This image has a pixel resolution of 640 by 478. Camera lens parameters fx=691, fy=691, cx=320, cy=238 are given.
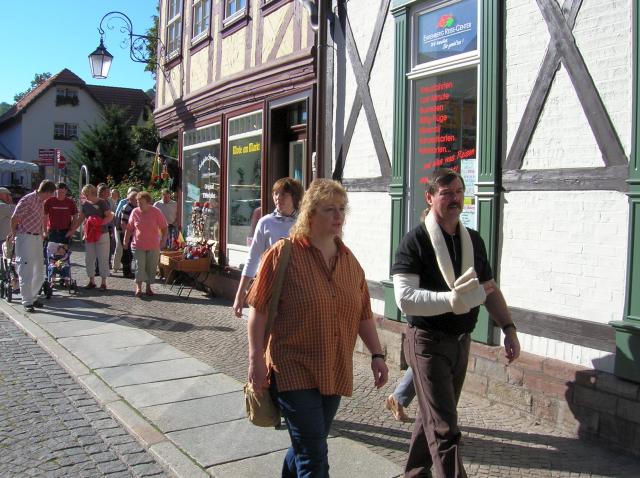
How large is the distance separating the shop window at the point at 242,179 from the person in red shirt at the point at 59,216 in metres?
2.64

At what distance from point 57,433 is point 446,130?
4289mm

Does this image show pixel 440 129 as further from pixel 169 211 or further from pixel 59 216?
pixel 169 211

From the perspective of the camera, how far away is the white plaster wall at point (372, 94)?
723 centimetres

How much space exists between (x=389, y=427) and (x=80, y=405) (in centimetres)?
256

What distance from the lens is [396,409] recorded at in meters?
5.17

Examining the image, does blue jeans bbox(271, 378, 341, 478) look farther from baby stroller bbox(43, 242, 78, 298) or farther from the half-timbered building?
baby stroller bbox(43, 242, 78, 298)

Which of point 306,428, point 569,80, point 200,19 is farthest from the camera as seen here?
point 200,19

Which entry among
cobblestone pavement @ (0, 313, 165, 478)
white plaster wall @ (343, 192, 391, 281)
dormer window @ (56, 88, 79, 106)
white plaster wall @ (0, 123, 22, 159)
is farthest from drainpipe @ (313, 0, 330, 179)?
white plaster wall @ (0, 123, 22, 159)

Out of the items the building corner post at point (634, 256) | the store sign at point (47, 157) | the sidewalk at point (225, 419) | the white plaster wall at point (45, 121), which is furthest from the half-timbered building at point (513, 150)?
the white plaster wall at point (45, 121)

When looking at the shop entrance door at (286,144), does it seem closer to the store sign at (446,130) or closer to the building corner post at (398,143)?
the building corner post at (398,143)

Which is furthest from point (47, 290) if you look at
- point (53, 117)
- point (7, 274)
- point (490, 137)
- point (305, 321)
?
point (53, 117)

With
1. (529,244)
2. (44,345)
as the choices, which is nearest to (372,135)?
(529,244)

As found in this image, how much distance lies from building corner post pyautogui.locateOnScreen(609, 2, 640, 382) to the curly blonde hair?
224 centimetres

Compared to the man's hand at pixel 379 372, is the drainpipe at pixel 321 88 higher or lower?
higher
